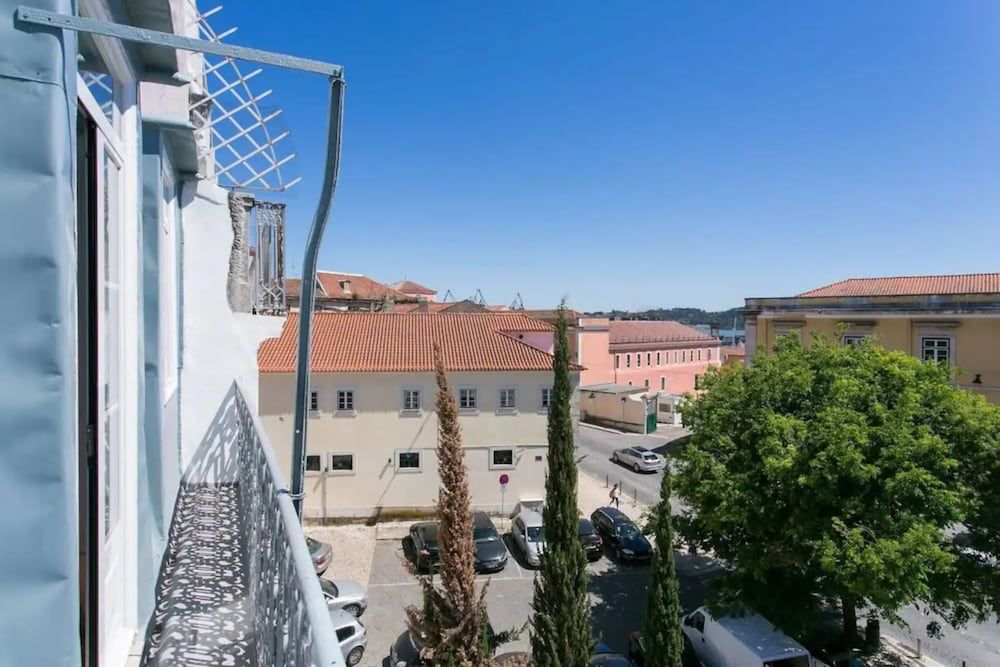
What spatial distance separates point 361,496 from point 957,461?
14549mm

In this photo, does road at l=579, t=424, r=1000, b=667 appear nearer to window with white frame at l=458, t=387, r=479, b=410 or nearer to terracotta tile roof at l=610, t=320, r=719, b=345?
window with white frame at l=458, t=387, r=479, b=410

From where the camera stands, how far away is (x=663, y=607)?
9.08m

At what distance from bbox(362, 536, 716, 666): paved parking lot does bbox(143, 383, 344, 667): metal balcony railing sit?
809 centimetres

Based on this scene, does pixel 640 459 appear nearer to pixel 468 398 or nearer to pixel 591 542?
pixel 591 542

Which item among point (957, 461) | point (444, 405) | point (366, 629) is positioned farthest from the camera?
point (366, 629)

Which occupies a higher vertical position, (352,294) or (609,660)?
(352,294)

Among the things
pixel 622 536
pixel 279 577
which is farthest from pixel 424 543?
pixel 279 577

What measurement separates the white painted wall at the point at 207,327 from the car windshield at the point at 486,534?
11275 mm

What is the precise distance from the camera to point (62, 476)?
4.60ft

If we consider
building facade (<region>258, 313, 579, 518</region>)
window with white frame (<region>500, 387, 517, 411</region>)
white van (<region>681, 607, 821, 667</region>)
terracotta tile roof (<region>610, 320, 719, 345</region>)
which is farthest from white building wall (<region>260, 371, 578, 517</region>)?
terracotta tile roof (<region>610, 320, 719, 345</region>)

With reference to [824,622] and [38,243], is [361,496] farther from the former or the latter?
[38,243]

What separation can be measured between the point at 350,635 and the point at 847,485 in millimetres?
9312

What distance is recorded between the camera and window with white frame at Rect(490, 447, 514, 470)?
17625mm

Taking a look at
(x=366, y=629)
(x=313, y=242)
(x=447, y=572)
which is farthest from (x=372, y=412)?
(x=313, y=242)
